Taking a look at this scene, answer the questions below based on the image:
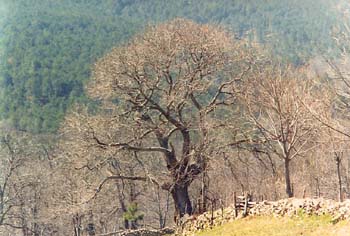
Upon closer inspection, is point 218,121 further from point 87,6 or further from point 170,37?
point 87,6

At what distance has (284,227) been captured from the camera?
71.7ft

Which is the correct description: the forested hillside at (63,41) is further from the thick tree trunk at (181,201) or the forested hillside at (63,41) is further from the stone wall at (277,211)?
the stone wall at (277,211)

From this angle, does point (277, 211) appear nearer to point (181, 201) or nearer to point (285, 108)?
point (285, 108)

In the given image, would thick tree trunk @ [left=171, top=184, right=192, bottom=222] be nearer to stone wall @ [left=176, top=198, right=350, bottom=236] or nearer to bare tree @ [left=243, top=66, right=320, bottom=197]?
stone wall @ [left=176, top=198, right=350, bottom=236]

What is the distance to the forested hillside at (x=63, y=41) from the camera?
83625 mm

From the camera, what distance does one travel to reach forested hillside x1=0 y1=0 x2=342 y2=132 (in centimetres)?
8362

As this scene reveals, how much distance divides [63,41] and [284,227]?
92820mm

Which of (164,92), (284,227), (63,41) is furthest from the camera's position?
(63,41)

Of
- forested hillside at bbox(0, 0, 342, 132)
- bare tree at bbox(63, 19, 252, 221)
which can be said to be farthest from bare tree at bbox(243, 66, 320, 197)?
forested hillside at bbox(0, 0, 342, 132)

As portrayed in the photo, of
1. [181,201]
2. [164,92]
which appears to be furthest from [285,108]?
[181,201]

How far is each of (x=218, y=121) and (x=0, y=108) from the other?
5157 cm

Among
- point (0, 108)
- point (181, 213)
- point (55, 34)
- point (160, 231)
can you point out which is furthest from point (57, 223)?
point (55, 34)

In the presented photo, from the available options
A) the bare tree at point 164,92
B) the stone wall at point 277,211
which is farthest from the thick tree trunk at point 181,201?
the stone wall at point 277,211

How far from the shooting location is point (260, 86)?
30391 millimetres
